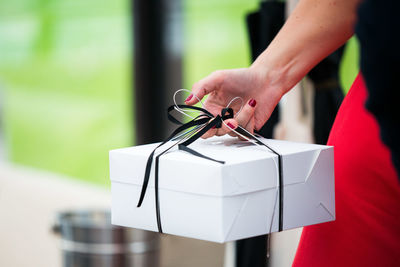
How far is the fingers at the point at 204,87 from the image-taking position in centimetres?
95

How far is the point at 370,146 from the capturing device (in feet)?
2.63

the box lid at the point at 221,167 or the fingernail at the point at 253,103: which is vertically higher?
the fingernail at the point at 253,103

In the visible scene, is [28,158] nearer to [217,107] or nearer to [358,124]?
[217,107]

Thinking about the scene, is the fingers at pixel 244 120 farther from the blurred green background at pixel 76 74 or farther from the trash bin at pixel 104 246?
the blurred green background at pixel 76 74

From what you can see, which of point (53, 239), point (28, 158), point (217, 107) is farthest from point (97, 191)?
point (217, 107)

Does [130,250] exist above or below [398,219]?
below

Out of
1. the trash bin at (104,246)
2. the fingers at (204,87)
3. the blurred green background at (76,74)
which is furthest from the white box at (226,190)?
the blurred green background at (76,74)

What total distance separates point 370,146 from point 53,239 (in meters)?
2.22

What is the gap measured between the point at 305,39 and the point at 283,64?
0.06 meters

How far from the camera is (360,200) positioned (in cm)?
83

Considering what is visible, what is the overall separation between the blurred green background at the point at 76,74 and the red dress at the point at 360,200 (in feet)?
5.84

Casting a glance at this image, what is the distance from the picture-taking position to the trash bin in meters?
2.09

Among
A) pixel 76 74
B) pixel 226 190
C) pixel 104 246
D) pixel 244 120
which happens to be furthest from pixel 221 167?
pixel 76 74

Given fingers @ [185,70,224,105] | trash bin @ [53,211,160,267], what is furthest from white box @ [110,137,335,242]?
trash bin @ [53,211,160,267]
